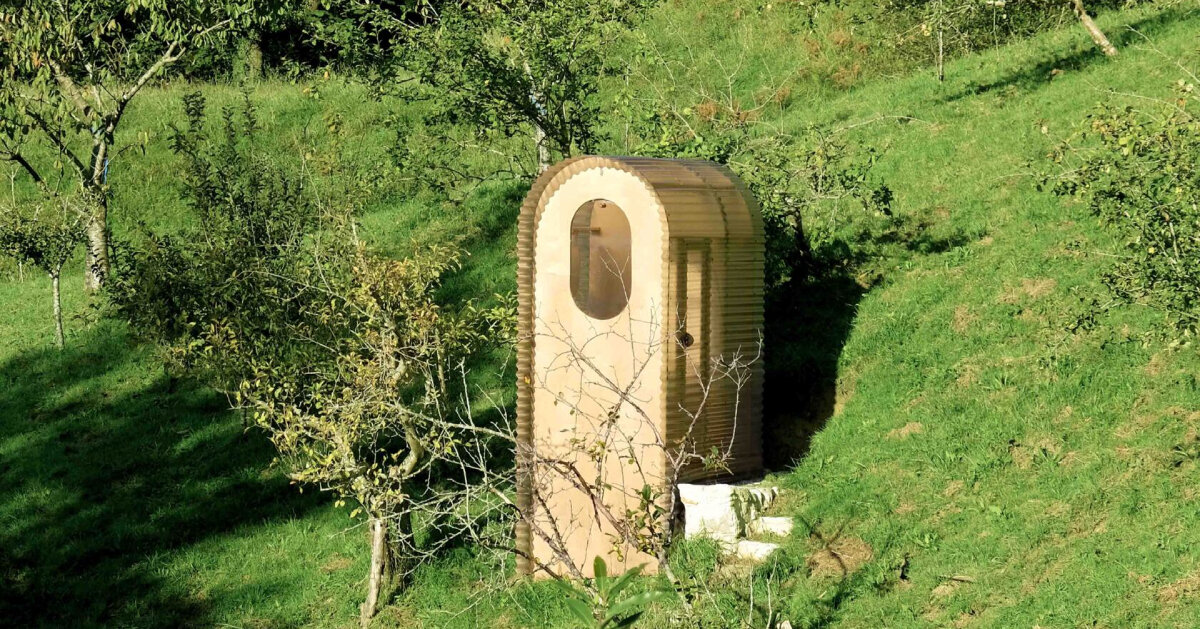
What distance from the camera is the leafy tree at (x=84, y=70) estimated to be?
1087 cm

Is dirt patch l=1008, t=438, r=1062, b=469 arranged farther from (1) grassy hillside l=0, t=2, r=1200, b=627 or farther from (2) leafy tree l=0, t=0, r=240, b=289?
(2) leafy tree l=0, t=0, r=240, b=289

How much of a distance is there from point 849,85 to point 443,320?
621 inches

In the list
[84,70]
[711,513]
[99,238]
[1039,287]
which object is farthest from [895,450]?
[84,70]

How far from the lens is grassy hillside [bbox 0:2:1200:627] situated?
9539 mm

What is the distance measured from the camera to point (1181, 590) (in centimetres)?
837

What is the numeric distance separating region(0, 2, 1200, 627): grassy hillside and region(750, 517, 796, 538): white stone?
0.15 m

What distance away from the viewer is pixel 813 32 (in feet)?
92.8

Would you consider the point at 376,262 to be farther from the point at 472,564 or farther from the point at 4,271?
the point at 4,271

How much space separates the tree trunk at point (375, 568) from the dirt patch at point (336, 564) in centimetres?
136

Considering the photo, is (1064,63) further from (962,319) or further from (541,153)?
(962,319)

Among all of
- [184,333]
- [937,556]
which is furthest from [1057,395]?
[184,333]

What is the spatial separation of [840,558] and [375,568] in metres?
4.51

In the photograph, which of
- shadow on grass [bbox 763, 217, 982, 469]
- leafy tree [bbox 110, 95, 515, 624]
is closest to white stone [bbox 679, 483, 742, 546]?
shadow on grass [bbox 763, 217, 982, 469]

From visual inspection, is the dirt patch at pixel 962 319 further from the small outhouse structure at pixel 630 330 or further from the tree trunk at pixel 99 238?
the tree trunk at pixel 99 238
